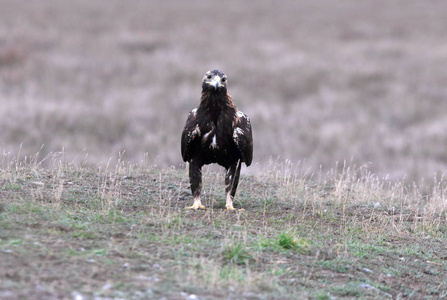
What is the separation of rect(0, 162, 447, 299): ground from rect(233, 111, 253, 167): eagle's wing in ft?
2.87

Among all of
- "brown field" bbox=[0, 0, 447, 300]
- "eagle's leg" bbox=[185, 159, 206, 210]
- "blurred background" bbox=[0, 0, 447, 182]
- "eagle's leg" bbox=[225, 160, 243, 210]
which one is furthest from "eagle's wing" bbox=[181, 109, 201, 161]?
"blurred background" bbox=[0, 0, 447, 182]

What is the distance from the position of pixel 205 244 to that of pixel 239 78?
87.2ft

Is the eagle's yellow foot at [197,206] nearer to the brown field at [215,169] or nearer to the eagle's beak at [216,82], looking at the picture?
the brown field at [215,169]

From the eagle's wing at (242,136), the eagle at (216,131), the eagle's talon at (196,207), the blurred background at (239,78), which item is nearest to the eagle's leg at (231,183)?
the eagle at (216,131)

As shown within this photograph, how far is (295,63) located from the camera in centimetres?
3638

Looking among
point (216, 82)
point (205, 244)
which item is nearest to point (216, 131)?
point (216, 82)

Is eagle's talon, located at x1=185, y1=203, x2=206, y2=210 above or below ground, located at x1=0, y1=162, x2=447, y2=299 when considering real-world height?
above

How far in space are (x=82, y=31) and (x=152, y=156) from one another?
19248mm

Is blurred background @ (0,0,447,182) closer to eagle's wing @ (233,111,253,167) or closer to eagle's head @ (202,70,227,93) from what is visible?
eagle's wing @ (233,111,253,167)

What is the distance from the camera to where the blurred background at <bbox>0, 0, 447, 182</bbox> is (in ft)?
85.8

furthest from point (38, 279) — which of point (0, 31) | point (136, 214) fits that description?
point (0, 31)

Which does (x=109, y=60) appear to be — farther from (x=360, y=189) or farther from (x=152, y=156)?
(x=360, y=189)

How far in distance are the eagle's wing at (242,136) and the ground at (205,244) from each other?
Answer: 2.87 ft

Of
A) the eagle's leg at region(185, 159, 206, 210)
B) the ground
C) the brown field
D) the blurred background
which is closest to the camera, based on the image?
the ground
